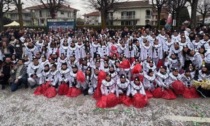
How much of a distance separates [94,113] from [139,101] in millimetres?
1497

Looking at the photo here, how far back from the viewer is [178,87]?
831 cm

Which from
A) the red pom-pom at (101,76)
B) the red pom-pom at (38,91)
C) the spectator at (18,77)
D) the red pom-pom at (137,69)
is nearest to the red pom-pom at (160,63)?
the red pom-pom at (137,69)

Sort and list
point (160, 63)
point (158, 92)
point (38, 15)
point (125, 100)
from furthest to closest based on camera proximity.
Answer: point (38, 15) → point (160, 63) → point (158, 92) → point (125, 100)

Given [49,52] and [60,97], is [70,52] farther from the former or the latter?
[60,97]

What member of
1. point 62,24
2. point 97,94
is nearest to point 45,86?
point 97,94

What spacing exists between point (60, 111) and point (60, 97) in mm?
1234

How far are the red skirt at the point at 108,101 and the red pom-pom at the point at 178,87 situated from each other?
6.89ft

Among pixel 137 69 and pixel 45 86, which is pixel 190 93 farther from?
pixel 45 86

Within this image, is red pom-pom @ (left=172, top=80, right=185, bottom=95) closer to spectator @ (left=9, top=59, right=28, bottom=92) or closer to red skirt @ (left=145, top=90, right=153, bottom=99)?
red skirt @ (left=145, top=90, right=153, bottom=99)

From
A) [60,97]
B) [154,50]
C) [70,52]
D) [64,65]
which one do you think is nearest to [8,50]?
[70,52]

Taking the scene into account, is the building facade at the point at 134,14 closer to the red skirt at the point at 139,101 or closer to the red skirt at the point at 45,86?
the red skirt at the point at 45,86

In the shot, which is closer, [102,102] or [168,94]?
[102,102]

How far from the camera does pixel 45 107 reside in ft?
26.0

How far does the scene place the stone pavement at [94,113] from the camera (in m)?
6.80
